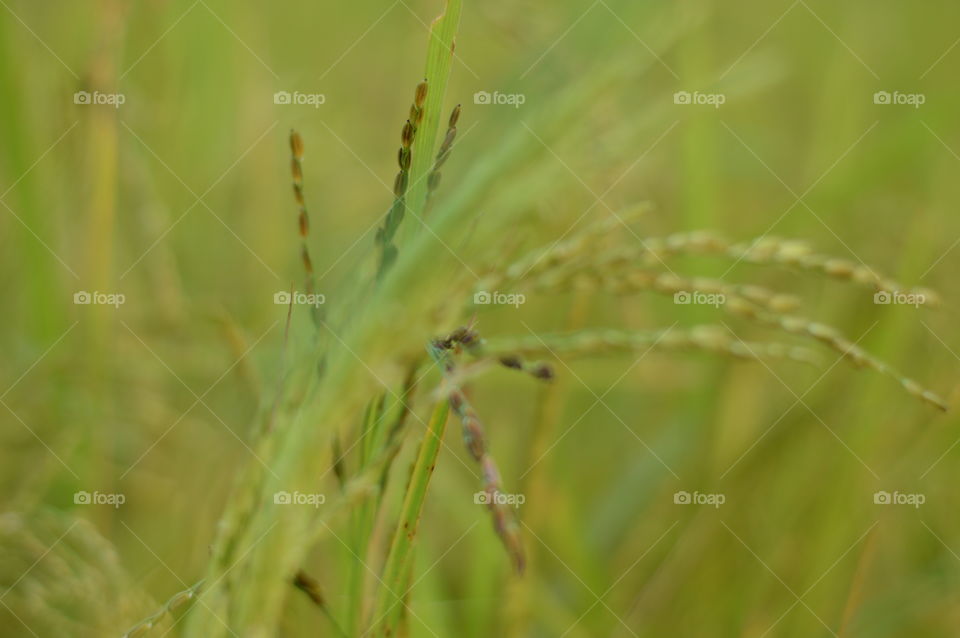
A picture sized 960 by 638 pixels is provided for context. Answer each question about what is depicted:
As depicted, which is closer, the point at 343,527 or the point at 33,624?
the point at 343,527

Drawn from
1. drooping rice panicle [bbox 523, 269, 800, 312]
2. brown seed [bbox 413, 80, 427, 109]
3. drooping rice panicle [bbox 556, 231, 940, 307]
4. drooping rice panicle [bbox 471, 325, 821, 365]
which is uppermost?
brown seed [bbox 413, 80, 427, 109]

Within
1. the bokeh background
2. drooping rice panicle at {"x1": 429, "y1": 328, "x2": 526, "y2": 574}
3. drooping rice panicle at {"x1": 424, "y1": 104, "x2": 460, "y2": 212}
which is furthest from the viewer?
the bokeh background

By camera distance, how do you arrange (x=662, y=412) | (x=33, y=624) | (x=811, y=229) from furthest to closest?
(x=662, y=412) < (x=811, y=229) < (x=33, y=624)

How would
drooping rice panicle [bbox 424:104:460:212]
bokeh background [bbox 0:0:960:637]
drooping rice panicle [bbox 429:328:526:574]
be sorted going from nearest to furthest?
drooping rice panicle [bbox 429:328:526:574], drooping rice panicle [bbox 424:104:460:212], bokeh background [bbox 0:0:960:637]

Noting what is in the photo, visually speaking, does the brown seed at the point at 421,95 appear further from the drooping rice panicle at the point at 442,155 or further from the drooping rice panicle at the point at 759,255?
the drooping rice panicle at the point at 759,255

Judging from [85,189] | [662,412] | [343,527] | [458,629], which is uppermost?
[85,189]

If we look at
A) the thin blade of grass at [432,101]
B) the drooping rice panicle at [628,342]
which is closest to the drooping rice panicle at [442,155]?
the thin blade of grass at [432,101]

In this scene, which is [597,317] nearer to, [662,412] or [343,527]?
[662,412]

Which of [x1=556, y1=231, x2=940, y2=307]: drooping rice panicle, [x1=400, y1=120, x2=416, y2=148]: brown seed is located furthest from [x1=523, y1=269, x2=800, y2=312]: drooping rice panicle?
[x1=400, y1=120, x2=416, y2=148]: brown seed

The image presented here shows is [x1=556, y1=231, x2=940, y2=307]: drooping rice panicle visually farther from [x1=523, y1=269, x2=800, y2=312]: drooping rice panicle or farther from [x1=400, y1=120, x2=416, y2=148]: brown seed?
[x1=400, y1=120, x2=416, y2=148]: brown seed

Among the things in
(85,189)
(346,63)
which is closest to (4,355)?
(85,189)
